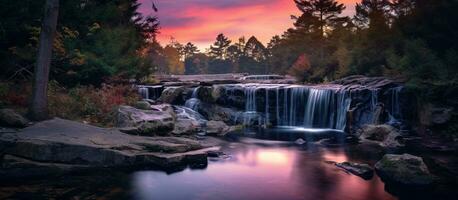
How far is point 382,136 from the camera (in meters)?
20.0

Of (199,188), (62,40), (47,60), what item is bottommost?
(199,188)

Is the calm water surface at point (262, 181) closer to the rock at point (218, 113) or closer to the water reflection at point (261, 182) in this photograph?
the water reflection at point (261, 182)

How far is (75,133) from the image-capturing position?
12898 millimetres

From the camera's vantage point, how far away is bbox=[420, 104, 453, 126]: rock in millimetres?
19953

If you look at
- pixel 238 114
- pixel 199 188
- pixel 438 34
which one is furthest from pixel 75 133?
pixel 438 34

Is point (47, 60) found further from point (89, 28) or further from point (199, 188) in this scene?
point (199, 188)

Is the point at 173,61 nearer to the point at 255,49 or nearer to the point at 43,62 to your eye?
the point at 255,49

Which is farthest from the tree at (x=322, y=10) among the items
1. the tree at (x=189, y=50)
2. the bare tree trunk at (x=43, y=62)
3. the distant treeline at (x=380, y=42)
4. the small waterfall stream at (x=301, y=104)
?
the tree at (x=189, y=50)

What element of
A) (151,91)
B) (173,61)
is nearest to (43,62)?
(151,91)

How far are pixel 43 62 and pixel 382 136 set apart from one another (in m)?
16.2

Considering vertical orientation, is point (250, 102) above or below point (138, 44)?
below

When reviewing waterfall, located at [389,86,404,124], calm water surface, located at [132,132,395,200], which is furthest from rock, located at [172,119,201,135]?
waterfall, located at [389,86,404,124]

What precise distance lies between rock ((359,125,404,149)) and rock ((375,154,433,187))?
5.89 meters

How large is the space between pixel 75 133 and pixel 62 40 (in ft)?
24.5
